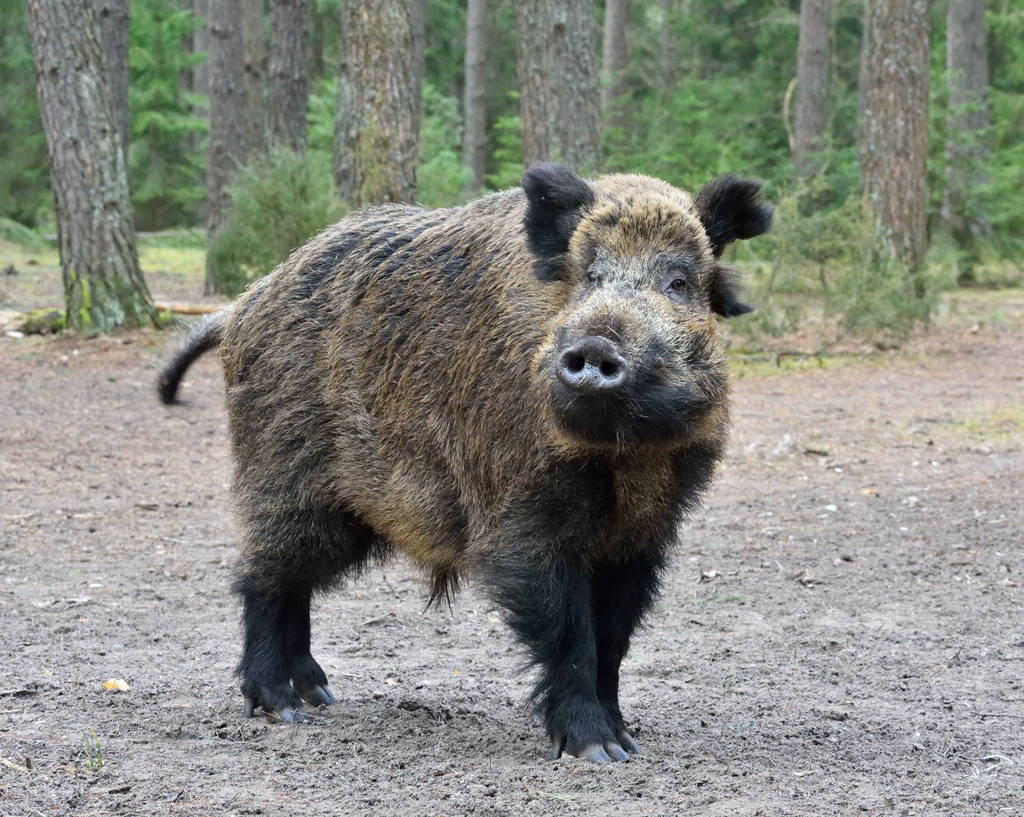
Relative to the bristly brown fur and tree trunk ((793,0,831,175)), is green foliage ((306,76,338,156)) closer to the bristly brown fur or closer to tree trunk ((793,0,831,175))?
tree trunk ((793,0,831,175))

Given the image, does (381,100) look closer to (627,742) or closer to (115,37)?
(627,742)

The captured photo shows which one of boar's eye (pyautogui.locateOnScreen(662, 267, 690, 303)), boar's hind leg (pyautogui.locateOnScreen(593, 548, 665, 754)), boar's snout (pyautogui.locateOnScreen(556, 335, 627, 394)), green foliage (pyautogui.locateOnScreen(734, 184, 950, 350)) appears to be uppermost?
boar's eye (pyautogui.locateOnScreen(662, 267, 690, 303))

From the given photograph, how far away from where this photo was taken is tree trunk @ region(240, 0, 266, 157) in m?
19.9

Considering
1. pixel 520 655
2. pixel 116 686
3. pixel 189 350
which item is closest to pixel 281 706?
pixel 116 686

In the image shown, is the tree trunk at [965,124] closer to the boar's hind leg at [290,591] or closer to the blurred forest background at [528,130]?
the blurred forest background at [528,130]

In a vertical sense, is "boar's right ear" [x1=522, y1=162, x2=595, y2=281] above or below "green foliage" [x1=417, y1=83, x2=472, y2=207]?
above

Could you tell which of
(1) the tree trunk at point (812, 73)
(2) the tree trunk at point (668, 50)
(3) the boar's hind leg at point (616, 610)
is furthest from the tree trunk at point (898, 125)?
(2) the tree trunk at point (668, 50)

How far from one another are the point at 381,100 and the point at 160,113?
1890 cm

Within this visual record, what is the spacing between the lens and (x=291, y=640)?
16.7ft

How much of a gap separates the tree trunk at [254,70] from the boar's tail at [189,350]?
14.0 m

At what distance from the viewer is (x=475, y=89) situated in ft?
101

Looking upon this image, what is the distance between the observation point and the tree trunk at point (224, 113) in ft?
62.6

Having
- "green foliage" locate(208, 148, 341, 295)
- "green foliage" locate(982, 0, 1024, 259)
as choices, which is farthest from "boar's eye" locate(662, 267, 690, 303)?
"green foliage" locate(982, 0, 1024, 259)

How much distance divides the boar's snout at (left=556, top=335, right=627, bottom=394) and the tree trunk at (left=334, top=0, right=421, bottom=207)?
28.9ft
